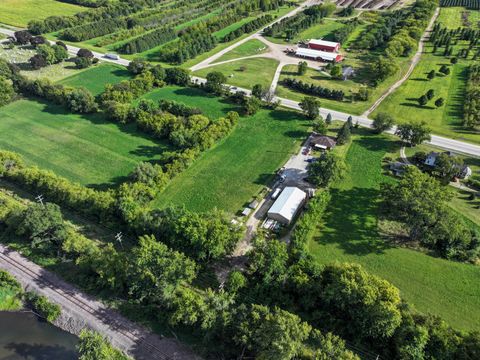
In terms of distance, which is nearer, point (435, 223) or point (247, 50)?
point (435, 223)

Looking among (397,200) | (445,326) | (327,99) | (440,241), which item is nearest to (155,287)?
(445,326)

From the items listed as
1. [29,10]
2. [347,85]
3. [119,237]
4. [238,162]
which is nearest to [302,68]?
[347,85]

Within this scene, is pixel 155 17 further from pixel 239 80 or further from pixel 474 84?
pixel 474 84

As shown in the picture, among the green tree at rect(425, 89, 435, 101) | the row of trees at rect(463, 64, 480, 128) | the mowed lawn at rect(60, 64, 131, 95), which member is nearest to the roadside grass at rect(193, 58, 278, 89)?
the mowed lawn at rect(60, 64, 131, 95)

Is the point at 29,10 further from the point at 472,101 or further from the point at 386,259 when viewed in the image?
the point at 386,259

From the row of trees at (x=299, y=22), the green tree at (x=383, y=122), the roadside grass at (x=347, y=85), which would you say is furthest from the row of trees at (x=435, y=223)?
the row of trees at (x=299, y=22)

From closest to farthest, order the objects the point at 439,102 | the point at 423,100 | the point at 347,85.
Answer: the point at 439,102
the point at 423,100
the point at 347,85
